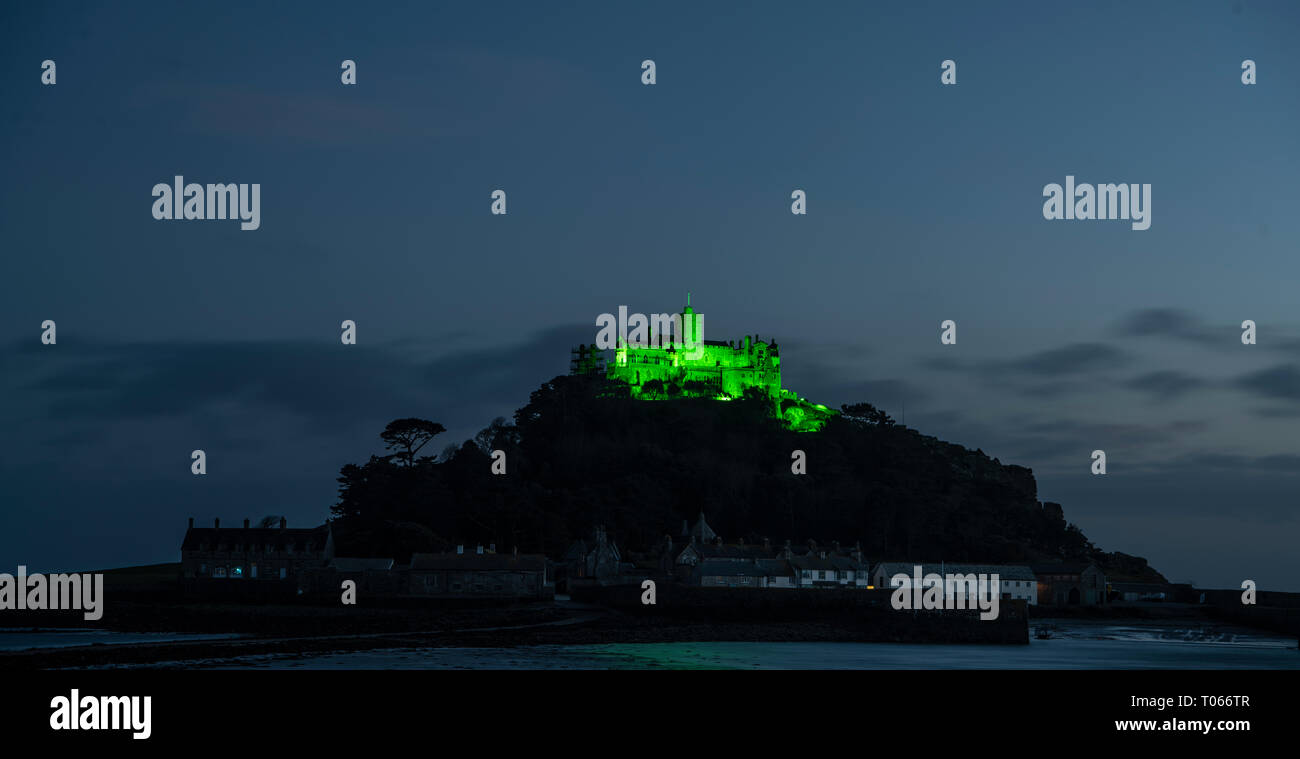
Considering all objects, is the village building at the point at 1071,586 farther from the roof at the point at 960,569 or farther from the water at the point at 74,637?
the water at the point at 74,637

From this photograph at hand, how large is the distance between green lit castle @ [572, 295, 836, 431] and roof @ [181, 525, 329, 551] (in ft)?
218

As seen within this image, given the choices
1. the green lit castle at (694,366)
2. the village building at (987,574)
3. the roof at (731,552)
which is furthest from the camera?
the green lit castle at (694,366)

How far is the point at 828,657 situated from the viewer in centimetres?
4569

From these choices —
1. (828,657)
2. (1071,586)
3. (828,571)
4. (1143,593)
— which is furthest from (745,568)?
(1143,593)

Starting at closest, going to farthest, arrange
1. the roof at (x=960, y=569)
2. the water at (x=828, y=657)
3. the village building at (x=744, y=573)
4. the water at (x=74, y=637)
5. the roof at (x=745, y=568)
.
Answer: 1. the water at (x=828, y=657)
2. the water at (x=74, y=637)
3. the village building at (x=744, y=573)
4. the roof at (x=745, y=568)
5. the roof at (x=960, y=569)

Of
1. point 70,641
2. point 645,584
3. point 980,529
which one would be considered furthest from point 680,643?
point 980,529

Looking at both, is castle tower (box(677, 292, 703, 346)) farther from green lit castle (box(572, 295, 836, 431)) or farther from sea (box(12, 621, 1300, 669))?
sea (box(12, 621, 1300, 669))

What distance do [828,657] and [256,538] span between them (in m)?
48.0

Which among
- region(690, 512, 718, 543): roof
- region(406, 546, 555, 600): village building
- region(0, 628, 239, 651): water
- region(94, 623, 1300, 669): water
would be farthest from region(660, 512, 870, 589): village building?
region(0, 628, 239, 651): water

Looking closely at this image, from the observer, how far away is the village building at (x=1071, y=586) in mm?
82469

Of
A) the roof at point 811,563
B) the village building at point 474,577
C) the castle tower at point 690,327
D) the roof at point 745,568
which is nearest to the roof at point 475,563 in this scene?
the village building at point 474,577

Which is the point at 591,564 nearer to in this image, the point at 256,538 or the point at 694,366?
the point at 256,538

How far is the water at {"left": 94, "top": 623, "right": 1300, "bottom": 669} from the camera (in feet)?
129

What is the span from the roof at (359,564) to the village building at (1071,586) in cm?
4177
